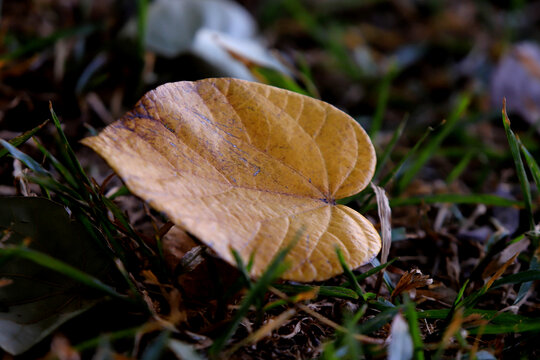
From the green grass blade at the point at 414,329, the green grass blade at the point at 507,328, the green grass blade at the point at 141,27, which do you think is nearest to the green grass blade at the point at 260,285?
the green grass blade at the point at 414,329

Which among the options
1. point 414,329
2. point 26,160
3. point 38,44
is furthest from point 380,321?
point 38,44

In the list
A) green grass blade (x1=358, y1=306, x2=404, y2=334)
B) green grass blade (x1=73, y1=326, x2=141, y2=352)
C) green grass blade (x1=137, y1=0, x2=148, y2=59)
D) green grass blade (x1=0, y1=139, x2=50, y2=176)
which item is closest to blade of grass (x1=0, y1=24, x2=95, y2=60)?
green grass blade (x1=137, y1=0, x2=148, y2=59)

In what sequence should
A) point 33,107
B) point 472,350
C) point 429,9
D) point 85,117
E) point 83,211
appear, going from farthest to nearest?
point 429,9 → point 85,117 → point 33,107 → point 83,211 → point 472,350

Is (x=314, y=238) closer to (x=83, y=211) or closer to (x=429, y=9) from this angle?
(x=83, y=211)

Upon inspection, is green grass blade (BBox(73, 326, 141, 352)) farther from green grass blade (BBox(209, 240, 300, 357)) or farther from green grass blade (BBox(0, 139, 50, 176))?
green grass blade (BBox(0, 139, 50, 176))

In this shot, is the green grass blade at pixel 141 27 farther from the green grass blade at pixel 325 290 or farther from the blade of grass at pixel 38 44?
the green grass blade at pixel 325 290

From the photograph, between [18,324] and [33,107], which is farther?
[33,107]

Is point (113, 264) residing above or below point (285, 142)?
below

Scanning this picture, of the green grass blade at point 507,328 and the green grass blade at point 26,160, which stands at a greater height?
the green grass blade at point 26,160

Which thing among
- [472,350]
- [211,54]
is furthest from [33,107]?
[472,350]
